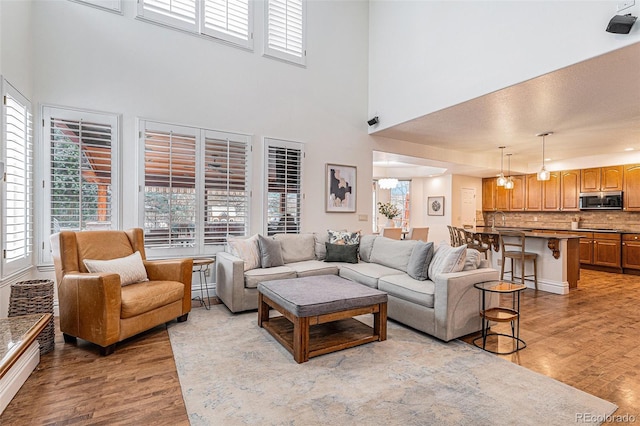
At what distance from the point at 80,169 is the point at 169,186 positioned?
3.11 ft

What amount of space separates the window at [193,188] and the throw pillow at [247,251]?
0.45 metres

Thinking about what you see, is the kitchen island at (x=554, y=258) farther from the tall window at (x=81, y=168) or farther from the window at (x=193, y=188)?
the tall window at (x=81, y=168)

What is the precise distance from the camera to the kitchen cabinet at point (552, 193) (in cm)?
785

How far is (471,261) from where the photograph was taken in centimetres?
324

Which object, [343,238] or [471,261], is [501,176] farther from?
[471,261]

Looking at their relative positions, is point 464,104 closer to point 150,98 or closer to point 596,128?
point 596,128

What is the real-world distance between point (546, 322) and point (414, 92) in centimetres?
347

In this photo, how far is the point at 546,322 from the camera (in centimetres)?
356

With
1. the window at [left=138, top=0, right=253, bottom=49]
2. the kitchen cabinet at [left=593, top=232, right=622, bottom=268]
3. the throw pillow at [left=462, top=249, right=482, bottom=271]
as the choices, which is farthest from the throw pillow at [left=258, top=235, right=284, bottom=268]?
the kitchen cabinet at [left=593, top=232, right=622, bottom=268]

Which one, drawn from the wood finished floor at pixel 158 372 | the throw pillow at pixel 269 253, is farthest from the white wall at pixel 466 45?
the throw pillow at pixel 269 253

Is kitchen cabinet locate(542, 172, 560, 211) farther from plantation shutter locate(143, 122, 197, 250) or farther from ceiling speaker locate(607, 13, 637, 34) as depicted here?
plantation shutter locate(143, 122, 197, 250)

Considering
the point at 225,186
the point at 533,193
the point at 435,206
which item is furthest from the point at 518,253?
the point at 225,186

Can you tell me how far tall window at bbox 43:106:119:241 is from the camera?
11.7 feet

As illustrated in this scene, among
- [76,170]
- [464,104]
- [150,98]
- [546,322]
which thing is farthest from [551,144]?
[76,170]
